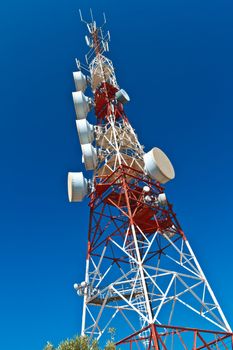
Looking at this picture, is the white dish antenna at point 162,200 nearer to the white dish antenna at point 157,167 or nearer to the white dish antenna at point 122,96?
the white dish antenna at point 157,167

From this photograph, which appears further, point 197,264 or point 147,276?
point 197,264

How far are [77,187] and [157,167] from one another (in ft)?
16.6

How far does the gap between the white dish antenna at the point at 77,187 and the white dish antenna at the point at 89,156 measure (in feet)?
4.11

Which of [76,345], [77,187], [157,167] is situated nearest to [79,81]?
[77,187]

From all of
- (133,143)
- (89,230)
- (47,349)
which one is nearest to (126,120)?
(133,143)

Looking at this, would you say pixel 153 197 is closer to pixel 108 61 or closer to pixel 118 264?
pixel 118 264

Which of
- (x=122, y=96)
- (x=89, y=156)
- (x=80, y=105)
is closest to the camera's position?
(x=89, y=156)

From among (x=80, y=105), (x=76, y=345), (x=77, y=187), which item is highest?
(x=80, y=105)

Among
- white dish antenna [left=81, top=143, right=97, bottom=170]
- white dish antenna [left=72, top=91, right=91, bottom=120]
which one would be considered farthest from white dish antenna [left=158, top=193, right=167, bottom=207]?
white dish antenna [left=72, top=91, right=91, bottom=120]

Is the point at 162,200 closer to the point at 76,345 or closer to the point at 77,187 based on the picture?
the point at 77,187

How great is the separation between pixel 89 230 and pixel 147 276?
6.32 metres

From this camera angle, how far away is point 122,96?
1112 inches

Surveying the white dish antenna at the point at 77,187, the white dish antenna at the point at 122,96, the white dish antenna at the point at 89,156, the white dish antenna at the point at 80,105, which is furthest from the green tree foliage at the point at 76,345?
the white dish antenna at the point at 122,96

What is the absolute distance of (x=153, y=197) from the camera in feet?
71.8
